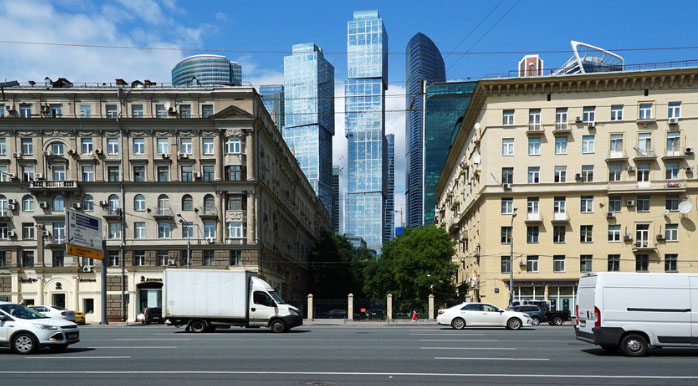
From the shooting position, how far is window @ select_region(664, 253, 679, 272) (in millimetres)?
44750

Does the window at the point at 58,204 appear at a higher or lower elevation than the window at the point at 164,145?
lower

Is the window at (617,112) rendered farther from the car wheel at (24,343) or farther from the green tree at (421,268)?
the car wheel at (24,343)

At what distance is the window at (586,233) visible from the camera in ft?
151

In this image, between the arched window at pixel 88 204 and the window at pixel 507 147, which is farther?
the arched window at pixel 88 204

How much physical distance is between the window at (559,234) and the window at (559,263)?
1271 mm

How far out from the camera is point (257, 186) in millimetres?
50000

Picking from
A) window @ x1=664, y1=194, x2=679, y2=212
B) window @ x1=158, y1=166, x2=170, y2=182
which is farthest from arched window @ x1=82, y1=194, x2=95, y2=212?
window @ x1=664, y1=194, x2=679, y2=212

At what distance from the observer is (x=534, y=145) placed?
46.9m

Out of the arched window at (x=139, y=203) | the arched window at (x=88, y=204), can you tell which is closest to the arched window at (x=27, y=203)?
the arched window at (x=88, y=204)

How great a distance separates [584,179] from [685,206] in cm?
788

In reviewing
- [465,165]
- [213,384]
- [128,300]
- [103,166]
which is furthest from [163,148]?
[213,384]

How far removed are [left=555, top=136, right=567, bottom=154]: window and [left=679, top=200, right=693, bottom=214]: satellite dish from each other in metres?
9.94

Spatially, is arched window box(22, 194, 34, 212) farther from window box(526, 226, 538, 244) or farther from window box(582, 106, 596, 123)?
window box(582, 106, 596, 123)

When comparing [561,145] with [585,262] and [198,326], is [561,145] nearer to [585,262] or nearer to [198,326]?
[585,262]
